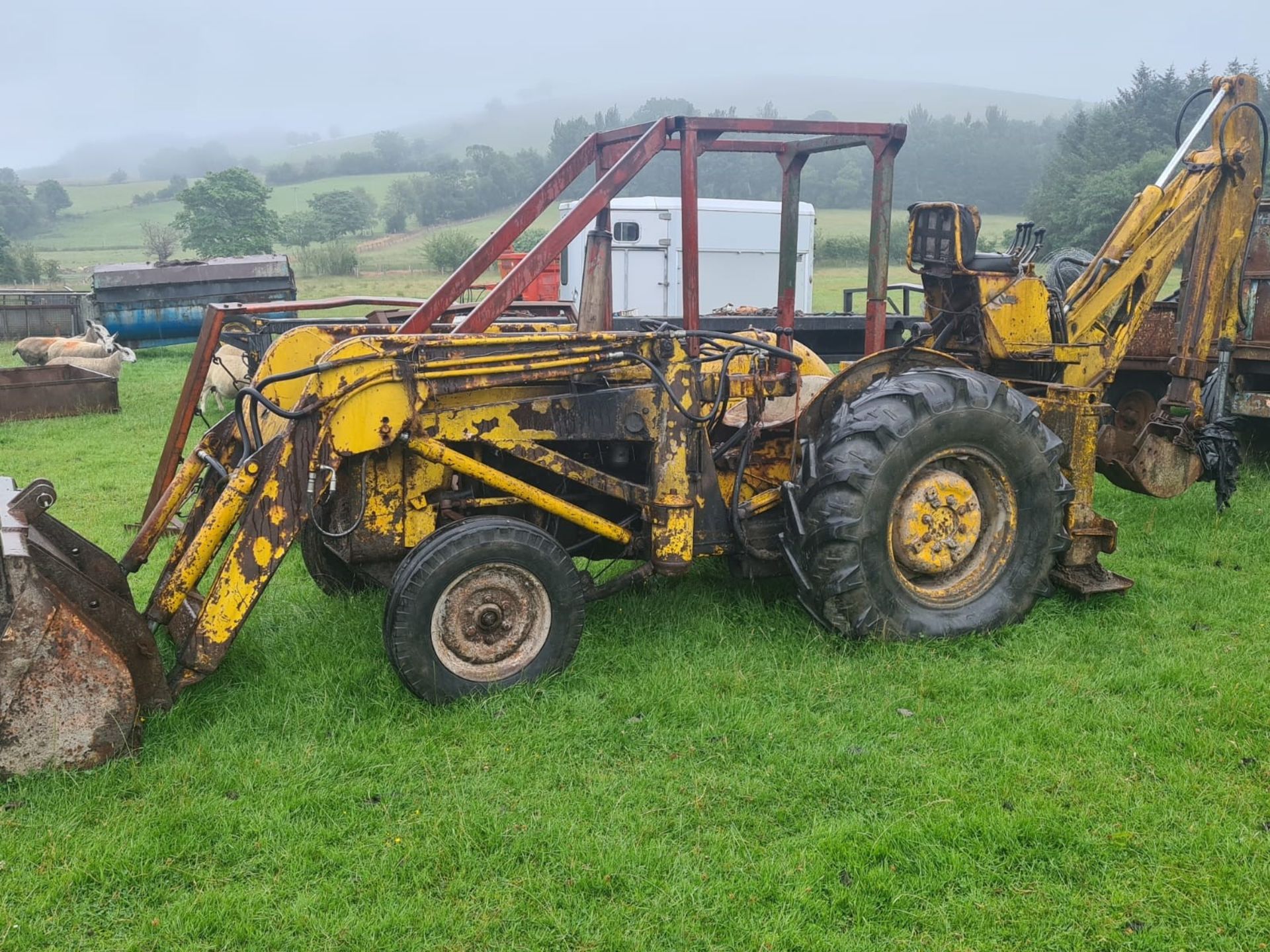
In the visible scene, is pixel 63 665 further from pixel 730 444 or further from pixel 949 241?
pixel 949 241

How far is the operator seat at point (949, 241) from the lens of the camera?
5695 mm


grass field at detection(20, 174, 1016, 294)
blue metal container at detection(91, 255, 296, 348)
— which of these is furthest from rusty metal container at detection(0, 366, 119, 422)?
grass field at detection(20, 174, 1016, 294)

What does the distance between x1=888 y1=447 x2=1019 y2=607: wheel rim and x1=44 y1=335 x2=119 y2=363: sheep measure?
15.1m

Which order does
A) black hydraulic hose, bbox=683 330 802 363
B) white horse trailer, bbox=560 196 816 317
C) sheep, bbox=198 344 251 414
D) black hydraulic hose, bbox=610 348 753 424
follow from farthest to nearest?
white horse trailer, bbox=560 196 816 317, sheep, bbox=198 344 251 414, black hydraulic hose, bbox=683 330 802 363, black hydraulic hose, bbox=610 348 753 424

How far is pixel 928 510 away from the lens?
4887 mm

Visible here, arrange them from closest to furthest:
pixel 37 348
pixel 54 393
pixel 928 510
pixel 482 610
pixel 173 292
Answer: pixel 482 610 < pixel 928 510 < pixel 54 393 < pixel 37 348 < pixel 173 292

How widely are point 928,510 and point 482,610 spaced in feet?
7.36

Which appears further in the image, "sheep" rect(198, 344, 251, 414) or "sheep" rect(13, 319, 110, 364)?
"sheep" rect(13, 319, 110, 364)

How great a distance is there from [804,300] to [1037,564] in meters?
12.7

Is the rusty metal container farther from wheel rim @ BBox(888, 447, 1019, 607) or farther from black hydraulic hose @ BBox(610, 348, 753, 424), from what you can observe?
wheel rim @ BBox(888, 447, 1019, 607)

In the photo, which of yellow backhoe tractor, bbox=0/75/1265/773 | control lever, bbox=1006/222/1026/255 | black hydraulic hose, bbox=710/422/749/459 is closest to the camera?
yellow backhoe tractor, bbox=0/75/1265/773

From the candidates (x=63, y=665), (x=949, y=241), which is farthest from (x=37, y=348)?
(x=949, y=241)

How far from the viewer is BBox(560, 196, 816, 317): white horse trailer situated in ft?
52.3

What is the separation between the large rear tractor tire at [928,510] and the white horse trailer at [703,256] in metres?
10.3
